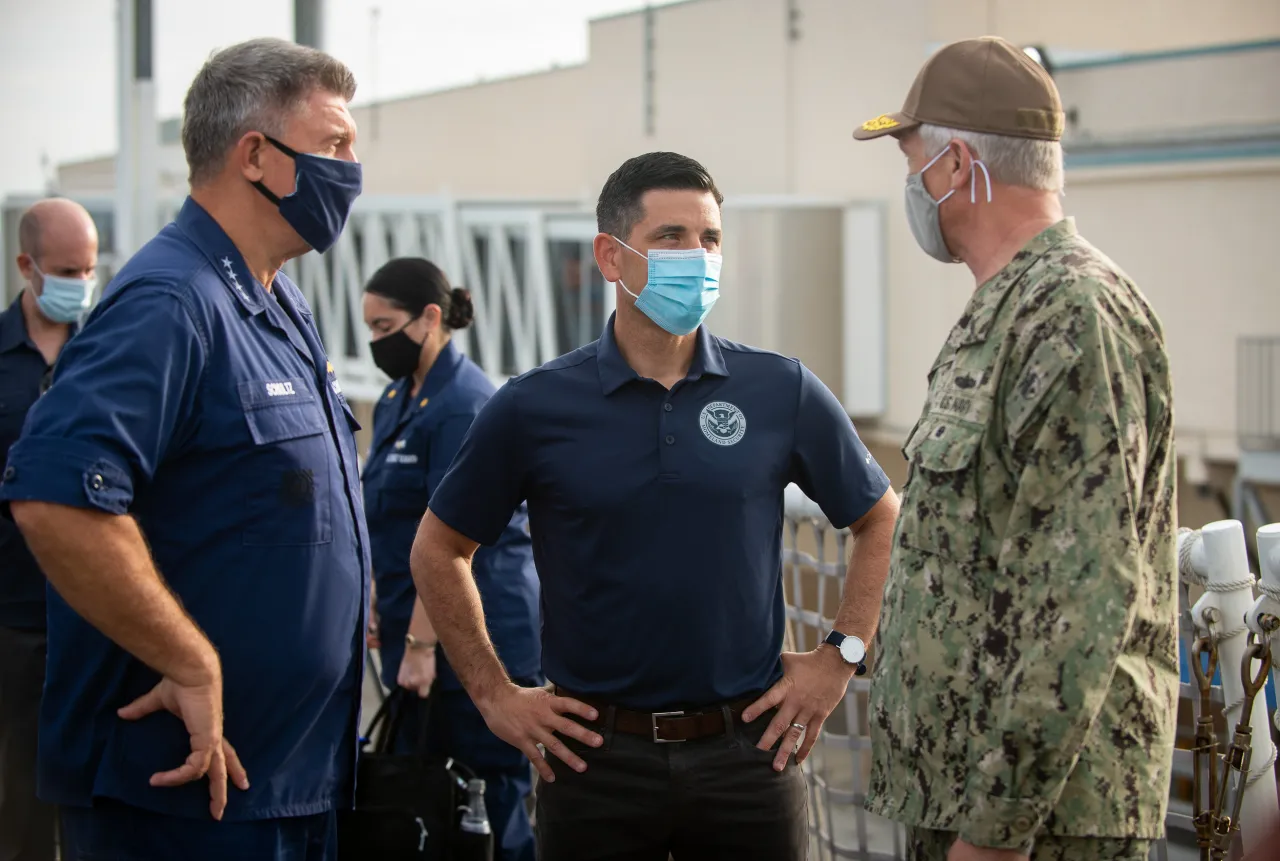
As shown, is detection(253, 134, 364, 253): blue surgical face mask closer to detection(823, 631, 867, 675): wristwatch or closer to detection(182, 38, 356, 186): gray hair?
detection(182, 38, 356, 186): gray hair

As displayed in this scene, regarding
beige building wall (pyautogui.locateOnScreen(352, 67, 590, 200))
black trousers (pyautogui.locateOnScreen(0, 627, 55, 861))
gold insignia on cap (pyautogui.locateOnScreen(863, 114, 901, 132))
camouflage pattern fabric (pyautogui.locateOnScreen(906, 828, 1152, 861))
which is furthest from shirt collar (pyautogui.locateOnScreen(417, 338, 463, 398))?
beige building wall (pyautogui.locateOnScreen(352, 67, 590, 200))

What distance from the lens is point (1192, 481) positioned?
1764cm

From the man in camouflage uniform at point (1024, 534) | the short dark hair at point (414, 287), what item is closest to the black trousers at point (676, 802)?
the man in camouflage uniform at point (1024, 534)

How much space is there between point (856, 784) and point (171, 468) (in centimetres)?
232

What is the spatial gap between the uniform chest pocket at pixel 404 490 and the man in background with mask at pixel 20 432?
1192mm

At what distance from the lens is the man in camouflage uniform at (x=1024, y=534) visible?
7.00ft

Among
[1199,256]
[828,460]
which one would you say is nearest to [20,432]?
[828,460]

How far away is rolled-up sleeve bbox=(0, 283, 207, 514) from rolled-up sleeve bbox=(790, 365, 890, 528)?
1377 mm

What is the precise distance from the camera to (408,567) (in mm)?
4867

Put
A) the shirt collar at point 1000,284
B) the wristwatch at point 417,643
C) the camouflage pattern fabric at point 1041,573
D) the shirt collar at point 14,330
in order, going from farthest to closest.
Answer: the shirt collar at point 14,330 → the wristwatch at point 417,643 → the shirt collar at point 1000,284 → the camouflage pattern fabric at point 1041,573

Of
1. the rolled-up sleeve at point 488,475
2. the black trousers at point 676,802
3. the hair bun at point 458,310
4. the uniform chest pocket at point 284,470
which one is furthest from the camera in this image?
the hair bun at point 458,310

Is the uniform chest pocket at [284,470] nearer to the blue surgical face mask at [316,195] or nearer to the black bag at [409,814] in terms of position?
the blue surgical face mask at [316,195]

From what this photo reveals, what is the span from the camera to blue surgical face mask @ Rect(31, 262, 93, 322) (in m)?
4.95

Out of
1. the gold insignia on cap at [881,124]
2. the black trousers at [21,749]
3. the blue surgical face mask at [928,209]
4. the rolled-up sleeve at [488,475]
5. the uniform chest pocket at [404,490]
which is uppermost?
the gold insignia on cap at [881,124]
